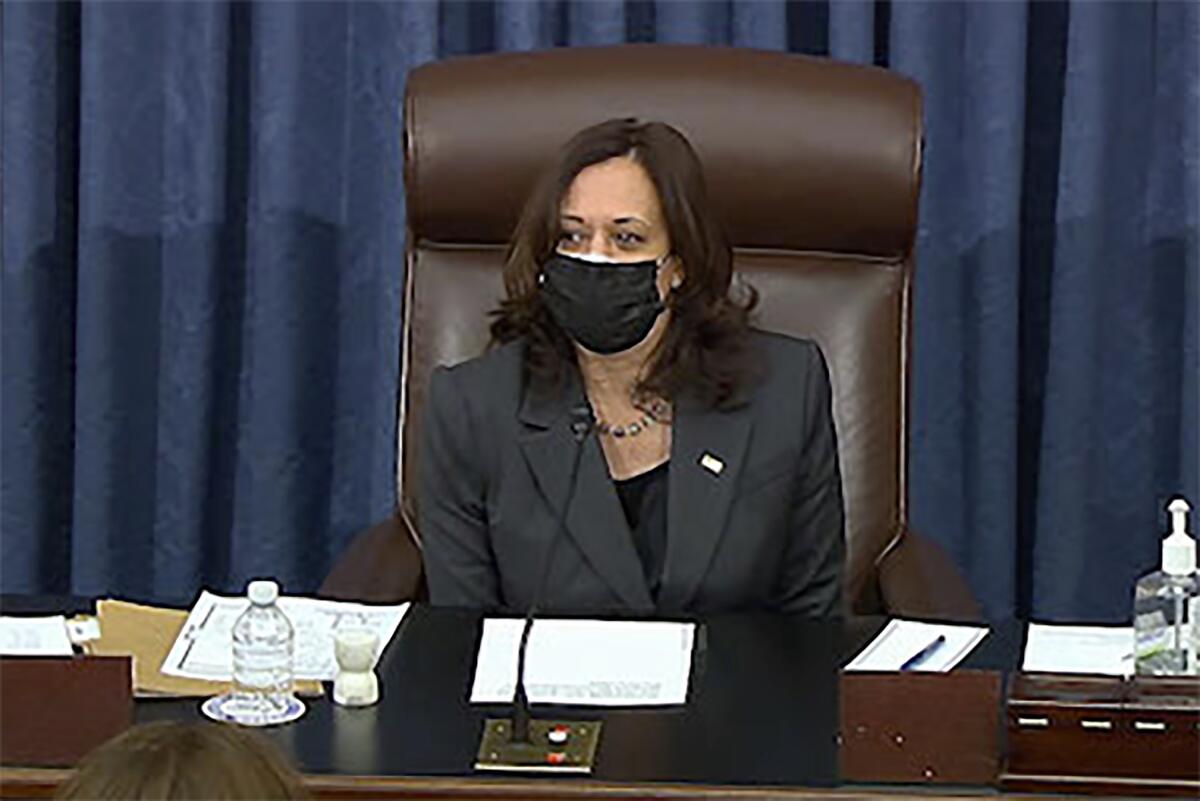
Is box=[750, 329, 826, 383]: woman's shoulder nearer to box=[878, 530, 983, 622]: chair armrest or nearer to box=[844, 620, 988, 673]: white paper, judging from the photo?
box=[878, 530, 983, 622]: chair armrest

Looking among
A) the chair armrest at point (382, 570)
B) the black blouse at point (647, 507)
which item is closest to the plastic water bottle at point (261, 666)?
the chair armrest at point (382, 570)

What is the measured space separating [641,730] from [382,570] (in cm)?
74

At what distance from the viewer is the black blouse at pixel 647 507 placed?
3.10m

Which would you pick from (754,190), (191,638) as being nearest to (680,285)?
(754,190)

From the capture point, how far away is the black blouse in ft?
10.2

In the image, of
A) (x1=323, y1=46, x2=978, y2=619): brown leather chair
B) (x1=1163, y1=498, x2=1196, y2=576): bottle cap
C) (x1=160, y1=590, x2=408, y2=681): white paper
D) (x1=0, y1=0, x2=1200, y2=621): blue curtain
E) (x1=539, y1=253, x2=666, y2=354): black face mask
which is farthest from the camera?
(x1=0, y1=0, x2=1200, y2=621): blue curtain

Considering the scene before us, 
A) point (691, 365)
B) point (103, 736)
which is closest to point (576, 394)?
point (691, 365)

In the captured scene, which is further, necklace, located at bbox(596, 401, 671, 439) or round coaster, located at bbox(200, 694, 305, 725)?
necklace, located at bbox(596, 401, 671, 439)

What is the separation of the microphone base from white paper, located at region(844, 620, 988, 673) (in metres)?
0.31

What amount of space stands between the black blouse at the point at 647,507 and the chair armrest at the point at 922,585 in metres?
0.28

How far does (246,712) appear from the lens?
250 centimetres

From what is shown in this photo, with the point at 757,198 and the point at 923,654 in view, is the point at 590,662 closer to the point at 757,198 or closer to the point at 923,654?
the point at 923,654

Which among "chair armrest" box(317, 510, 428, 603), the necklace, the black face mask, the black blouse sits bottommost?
"chair armrest" box(317, 510, 428, 603)

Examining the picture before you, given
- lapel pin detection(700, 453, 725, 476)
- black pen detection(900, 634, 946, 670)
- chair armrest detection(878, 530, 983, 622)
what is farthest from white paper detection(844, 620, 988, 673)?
lapel pin detection(700, 453, 725, 476)
